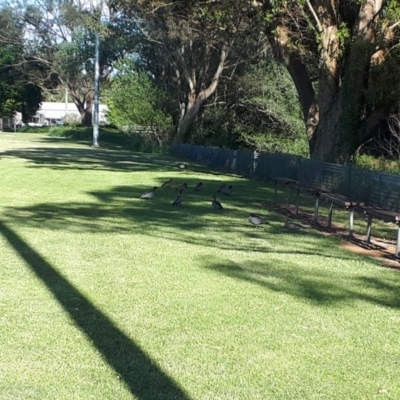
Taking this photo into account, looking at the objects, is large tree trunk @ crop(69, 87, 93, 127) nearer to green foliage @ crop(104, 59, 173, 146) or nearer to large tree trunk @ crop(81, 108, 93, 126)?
large tree trunk @ crop(81, 108, 93, 126)

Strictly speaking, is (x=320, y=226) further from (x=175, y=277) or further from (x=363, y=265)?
(x=175, y=277)

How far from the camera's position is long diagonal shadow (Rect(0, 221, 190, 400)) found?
502 centimetres

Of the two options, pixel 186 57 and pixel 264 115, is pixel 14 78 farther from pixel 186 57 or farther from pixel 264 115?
pixel 264 115

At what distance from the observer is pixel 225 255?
1056cm

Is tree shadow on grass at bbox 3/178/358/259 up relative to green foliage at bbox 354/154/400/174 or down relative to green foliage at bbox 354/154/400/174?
down

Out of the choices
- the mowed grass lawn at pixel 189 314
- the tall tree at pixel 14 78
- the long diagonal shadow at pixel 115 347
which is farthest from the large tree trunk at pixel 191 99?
the long diagonal shadow at pixel 115 347

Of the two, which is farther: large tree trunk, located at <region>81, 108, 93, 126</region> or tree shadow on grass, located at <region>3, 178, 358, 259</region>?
large tree trunk, located at <region>81, 108, 93, 126</region>

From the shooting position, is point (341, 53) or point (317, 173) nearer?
point (317, 173)

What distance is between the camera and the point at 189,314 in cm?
704

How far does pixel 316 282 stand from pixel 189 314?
7.95ft

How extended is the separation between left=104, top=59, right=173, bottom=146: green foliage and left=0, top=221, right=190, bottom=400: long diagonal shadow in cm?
4324

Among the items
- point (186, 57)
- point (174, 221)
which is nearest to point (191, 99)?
point (186, 57)

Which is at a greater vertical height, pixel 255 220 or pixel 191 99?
pixel 191 99

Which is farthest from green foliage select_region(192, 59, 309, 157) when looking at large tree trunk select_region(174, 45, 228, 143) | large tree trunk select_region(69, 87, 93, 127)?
large tree trunk select_region(69, 87, 93, 127)
